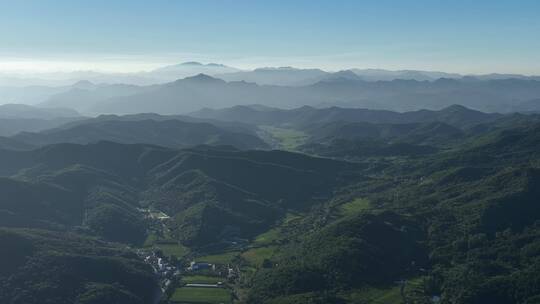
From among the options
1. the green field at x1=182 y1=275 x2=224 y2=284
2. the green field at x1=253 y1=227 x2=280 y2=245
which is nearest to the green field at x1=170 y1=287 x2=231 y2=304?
the green field at x1=182 y1=275 x2=224 y2=284

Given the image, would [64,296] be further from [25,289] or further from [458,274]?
[458,274]

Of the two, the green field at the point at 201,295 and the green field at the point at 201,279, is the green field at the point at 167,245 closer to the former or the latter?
the green field at the point at 201,279

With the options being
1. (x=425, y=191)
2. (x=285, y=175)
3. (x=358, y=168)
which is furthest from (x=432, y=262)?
(x=358, y=168)

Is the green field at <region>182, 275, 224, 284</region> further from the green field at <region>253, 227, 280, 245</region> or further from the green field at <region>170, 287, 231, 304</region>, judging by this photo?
the green field at <region>253, 227, 280, 245</region>

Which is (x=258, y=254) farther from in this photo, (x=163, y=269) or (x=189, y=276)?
(x=163, y=269)

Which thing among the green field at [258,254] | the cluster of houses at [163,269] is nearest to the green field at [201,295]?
the cluster of houses at [163,269]

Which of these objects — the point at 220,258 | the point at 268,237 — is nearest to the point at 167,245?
the point at 220,258

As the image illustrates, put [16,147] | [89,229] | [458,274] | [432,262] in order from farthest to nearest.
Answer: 1. [16,147]
2. [89,229]
3. [432,262]
4. [458,274]
